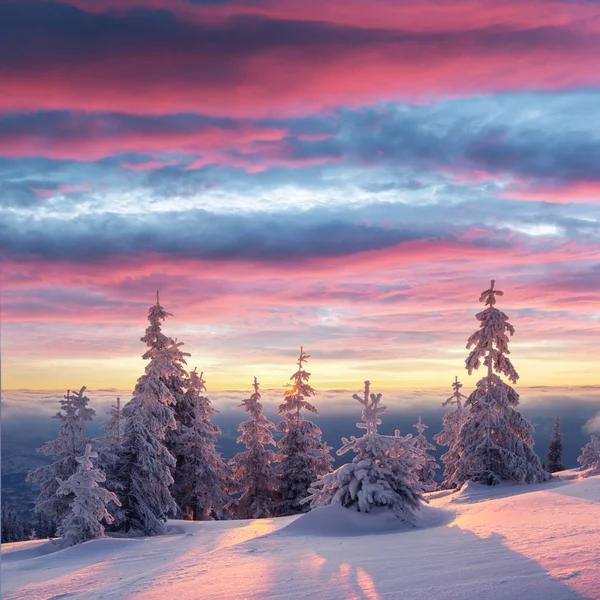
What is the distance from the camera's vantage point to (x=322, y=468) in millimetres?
36312

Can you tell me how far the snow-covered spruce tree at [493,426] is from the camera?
75.3 ft

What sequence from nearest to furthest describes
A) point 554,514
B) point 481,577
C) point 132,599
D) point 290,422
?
point 481,577 → point 132,599 → point 554,514 → point 290,422

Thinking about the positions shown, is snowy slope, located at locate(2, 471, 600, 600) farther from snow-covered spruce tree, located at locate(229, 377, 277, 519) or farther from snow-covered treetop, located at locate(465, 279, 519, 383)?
snow-covered spruce tree, located at locate(229, 377, 277, 519)

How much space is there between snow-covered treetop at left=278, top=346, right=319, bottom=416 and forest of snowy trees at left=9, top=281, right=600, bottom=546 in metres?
0.07

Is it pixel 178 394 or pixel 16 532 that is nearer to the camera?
pixel 178 394

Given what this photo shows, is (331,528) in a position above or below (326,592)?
below

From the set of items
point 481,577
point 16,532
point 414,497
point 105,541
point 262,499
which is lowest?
point 16,532

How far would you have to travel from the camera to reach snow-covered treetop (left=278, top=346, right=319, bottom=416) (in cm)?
3666

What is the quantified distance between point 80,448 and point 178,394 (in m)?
6.52

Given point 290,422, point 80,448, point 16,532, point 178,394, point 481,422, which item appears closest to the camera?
point 481,422

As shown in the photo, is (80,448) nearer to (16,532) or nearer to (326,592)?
(326,592)

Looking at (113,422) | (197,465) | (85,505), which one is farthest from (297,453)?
(85,505)

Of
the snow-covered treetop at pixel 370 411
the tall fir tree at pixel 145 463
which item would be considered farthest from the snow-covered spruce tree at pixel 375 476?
the tall fir tree at pixel 145 463

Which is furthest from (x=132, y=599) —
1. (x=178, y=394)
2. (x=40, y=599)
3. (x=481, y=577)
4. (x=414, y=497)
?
(x=178, y=394)
